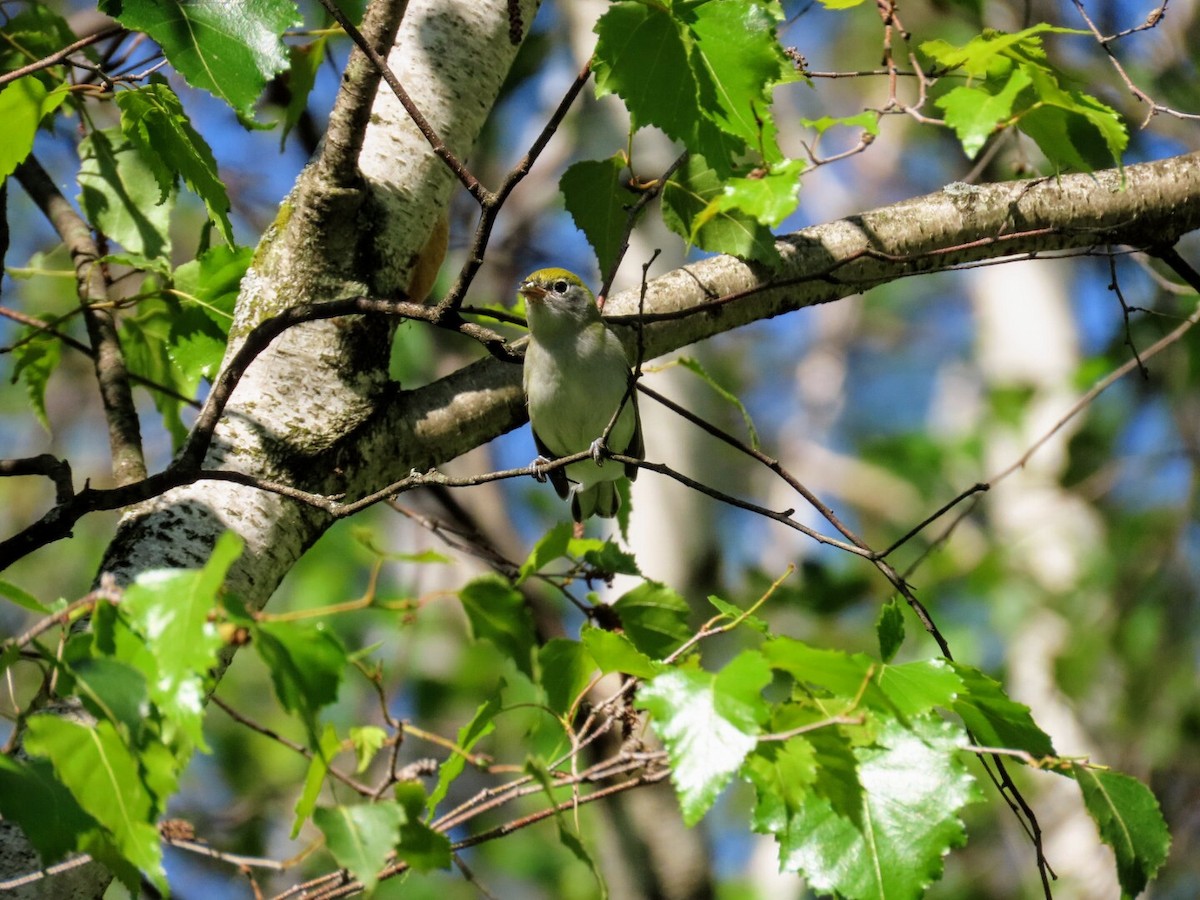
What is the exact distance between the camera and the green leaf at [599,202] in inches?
100.0

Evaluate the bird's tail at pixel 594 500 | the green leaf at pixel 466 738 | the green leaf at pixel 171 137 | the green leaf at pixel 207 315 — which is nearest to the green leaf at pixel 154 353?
the green leaf at pixel 207 315

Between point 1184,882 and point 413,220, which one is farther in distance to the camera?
point 1184,882

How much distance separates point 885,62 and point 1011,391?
226 inches

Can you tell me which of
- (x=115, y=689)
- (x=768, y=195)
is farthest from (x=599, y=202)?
(x=115, y=689)

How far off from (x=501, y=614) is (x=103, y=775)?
80 centimetres

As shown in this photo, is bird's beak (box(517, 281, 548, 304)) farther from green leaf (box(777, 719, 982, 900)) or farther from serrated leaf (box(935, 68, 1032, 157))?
green leaf (box(777, 719, 982, 900))

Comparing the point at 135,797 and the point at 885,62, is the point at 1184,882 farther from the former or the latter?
the point at 135,797

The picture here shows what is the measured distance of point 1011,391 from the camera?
7.95 meters

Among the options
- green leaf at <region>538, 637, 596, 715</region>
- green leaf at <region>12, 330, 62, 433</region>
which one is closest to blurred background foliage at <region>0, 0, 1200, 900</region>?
green leaf at <region>12, 330, 62, 433</region>

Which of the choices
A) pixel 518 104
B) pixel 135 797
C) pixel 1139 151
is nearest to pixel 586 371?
pixel 135 797

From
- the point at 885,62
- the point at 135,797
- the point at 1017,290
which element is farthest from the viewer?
the point at 1017,290

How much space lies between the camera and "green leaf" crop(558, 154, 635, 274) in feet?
8.33

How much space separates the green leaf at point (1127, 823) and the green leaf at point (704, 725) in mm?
714

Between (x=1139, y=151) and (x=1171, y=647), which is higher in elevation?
(x=1139, y=151)
